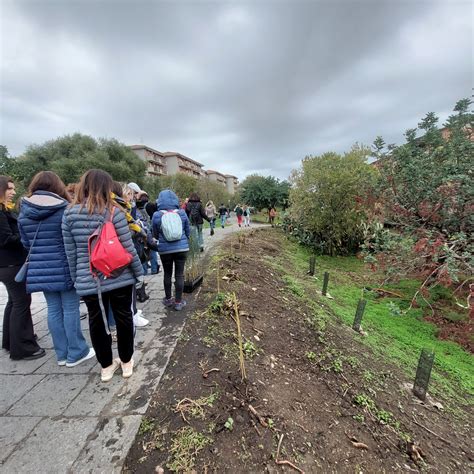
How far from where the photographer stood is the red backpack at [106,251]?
198 centimetres

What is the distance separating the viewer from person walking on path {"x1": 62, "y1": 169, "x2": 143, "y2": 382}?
2.05 metres

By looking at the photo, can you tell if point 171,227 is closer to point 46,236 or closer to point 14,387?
point 46,236

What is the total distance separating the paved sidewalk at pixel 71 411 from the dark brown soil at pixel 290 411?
0.15 m

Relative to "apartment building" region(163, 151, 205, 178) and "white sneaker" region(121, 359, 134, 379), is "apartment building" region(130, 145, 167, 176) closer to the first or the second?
"apartment building" region(163, 151, 205, 178)

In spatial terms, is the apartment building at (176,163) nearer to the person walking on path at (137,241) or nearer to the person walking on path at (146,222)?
the person walking on path at (146,222)

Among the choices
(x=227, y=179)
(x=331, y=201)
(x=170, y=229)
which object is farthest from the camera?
(x=227, y=179)

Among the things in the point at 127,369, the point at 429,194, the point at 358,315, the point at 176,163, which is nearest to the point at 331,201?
the point at 429,194

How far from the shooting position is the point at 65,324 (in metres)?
2.47

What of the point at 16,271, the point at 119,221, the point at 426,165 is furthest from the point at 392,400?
the point at 426,165

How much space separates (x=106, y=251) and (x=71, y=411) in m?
1.31

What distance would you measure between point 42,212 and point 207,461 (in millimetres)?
2329

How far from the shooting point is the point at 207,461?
1.60m

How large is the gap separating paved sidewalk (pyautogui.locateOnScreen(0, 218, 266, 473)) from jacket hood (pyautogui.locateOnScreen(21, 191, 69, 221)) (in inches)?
60.8

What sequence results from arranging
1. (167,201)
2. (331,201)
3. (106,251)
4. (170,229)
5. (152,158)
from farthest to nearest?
(152,158) → (331,201) → (167,201) → (170,229) → (106,251)
